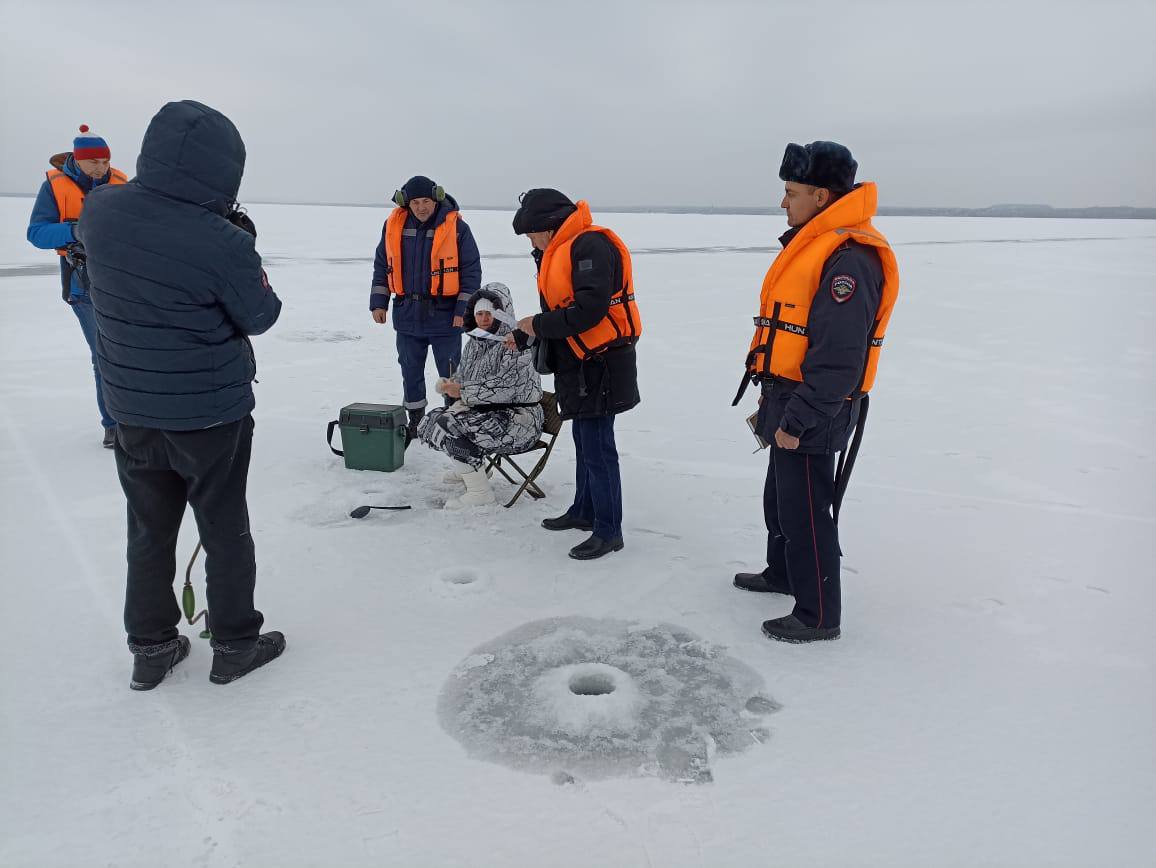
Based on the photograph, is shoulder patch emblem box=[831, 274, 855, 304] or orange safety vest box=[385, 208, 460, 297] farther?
orange safety vest box=[385, 208, 460, 297]

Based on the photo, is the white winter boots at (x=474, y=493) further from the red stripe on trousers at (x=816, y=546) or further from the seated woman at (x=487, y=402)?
the red stripe on trousers at (x=816, y=546)

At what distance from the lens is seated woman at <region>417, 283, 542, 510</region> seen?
3.91 meters

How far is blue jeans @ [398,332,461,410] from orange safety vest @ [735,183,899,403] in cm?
264

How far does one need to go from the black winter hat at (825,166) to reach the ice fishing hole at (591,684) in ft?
6.09

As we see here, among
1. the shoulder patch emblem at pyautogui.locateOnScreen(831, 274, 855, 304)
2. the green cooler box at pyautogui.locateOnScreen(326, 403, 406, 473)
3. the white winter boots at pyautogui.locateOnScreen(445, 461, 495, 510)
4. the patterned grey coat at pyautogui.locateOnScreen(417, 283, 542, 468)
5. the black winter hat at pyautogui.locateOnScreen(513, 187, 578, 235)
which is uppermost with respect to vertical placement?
the black winter hat at pyautogui.locateOnScreen(513, 187, 578, 235)

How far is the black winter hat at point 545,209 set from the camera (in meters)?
3.33

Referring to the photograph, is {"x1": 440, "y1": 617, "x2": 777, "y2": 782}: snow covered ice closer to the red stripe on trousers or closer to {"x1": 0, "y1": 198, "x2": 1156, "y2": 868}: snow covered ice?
{"x1": 0, "y1": 198, "x2": 1156, "y2": 868}: snow covered ice

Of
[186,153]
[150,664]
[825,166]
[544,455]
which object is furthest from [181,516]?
[825,166]

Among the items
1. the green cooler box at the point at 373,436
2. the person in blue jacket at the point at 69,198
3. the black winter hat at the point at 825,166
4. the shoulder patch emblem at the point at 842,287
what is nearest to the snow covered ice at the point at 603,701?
the shoulder patch emblem at the point at 842,287

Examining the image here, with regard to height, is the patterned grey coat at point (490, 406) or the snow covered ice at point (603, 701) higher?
the patterned grey coat at point (490, 406)

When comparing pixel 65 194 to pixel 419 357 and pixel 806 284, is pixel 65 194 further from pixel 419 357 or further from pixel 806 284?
pixel 806 284

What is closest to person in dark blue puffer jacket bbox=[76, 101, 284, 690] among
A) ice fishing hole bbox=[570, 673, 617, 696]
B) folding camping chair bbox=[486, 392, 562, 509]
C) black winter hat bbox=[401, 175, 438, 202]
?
ice fishing hole bbox=[570, 673, 617, 696]

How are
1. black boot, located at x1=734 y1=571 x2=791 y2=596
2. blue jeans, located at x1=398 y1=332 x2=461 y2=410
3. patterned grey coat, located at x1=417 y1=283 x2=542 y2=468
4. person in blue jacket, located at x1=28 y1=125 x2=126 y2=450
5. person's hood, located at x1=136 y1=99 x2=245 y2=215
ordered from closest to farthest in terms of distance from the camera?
person's hood, located at x1=136 y1=99 x2=245 y2=215
black boot, located at x1=734 y1=571 x2=791 y2=596
patterned grey coat, located at x1=417 y1=283 x2=542 y2=468
person in blue jacket, located at x1=28 y1=125 x2=126 y2=450
blue jeans, located at x1=398 y1=332 x2=461 y2=410

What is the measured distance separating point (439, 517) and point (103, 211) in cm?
223
